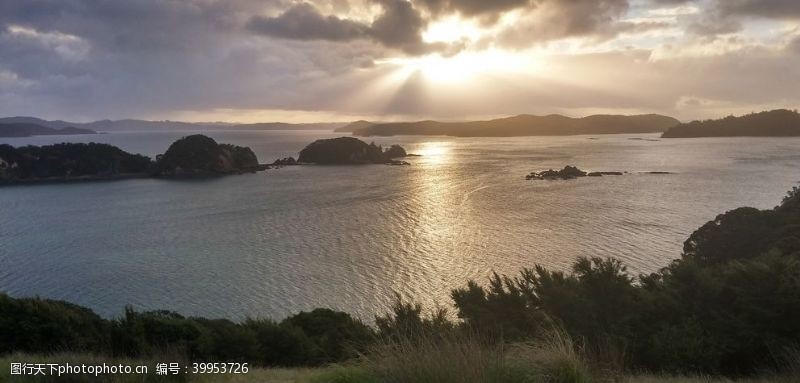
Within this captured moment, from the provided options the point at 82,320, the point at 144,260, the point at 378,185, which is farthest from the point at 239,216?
the point at 82,320

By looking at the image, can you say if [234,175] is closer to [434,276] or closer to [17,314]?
[434,276]

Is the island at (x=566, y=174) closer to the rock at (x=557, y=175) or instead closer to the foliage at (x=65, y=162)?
the rock at (x=557, y=175)

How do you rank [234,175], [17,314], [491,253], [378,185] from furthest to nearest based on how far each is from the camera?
1. [234,175]
2. [378,185]
3. [491,253]
4. [17,314]

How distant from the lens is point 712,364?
11.9 meters

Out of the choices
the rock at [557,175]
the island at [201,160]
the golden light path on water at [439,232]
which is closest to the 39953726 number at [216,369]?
the golden light path on water at [439,232]

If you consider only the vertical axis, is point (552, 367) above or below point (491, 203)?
above

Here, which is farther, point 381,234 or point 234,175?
point 234,175

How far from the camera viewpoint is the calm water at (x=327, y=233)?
33.3m

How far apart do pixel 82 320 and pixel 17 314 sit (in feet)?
5.74

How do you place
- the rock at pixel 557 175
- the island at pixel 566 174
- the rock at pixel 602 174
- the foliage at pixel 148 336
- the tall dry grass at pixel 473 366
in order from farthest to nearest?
the rock at pixel 602 174 → the island at pixel 566 174 → the rock at pixel 557 175 → the foliage at pixel 148 336 → the tall dry grass at pixel 473 366

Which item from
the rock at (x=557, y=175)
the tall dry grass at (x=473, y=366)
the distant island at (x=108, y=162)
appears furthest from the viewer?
the distant island at (x=108, y=162)

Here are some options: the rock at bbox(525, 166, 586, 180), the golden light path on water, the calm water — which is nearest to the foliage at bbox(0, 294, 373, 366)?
the calm water

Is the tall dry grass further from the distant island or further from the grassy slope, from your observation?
the distant island

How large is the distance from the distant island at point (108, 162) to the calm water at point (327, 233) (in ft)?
35.6
